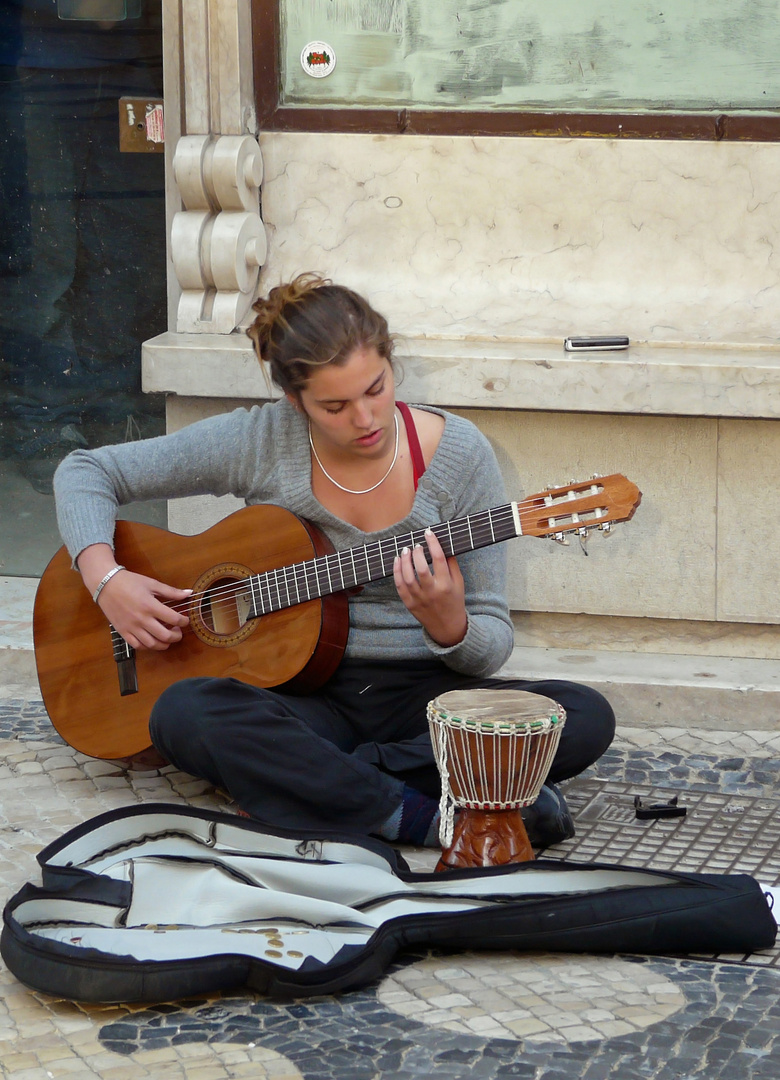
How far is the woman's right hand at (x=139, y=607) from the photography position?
325 cm

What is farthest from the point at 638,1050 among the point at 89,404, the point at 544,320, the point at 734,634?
the point at 89,404

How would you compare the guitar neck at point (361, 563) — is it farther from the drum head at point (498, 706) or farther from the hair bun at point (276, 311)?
the hair bun at point (276, 311)

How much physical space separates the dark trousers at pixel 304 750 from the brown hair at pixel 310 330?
2.30 feet

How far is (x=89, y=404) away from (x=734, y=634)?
228 cm

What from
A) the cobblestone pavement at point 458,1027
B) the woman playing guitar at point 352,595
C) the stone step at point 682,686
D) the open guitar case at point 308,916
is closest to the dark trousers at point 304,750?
the woman playing guitar at point 352,595

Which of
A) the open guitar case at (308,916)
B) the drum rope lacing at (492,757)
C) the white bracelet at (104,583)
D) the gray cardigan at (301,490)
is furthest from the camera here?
the white bracelet at (104,583)

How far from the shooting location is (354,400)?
2.99 meters

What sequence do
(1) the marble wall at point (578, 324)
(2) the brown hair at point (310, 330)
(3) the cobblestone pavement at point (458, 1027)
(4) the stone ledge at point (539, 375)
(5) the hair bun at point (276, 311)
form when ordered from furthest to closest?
(1) the marble wall at point (578, 324), (4) the stone ledge at point (539, 375), (5) the hair bun at point (276, 311), (2) the brown hair at point (310, 330), (3) the cobblestone pavement at point (458, 1027)

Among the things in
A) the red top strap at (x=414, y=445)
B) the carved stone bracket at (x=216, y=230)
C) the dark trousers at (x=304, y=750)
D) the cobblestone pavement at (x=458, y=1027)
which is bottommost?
the cobblestone pavement at (x=458, y=1027)

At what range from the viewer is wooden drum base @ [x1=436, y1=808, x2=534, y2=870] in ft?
9.41

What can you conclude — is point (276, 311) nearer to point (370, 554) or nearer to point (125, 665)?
point (370, 554)

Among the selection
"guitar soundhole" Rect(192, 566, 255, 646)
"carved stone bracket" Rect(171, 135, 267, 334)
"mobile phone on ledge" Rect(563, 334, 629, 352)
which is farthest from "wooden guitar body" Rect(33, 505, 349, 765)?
"mobile phone on ledge" Rect(563, 334, 629, 352)

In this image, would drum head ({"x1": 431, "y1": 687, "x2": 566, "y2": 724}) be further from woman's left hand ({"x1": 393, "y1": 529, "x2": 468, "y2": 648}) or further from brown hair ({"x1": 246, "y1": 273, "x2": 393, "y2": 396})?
brown hair ({"x1": 246, "y1": 273, "x2": 393, "y2": 396})

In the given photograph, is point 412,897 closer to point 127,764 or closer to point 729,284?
point 127,764
